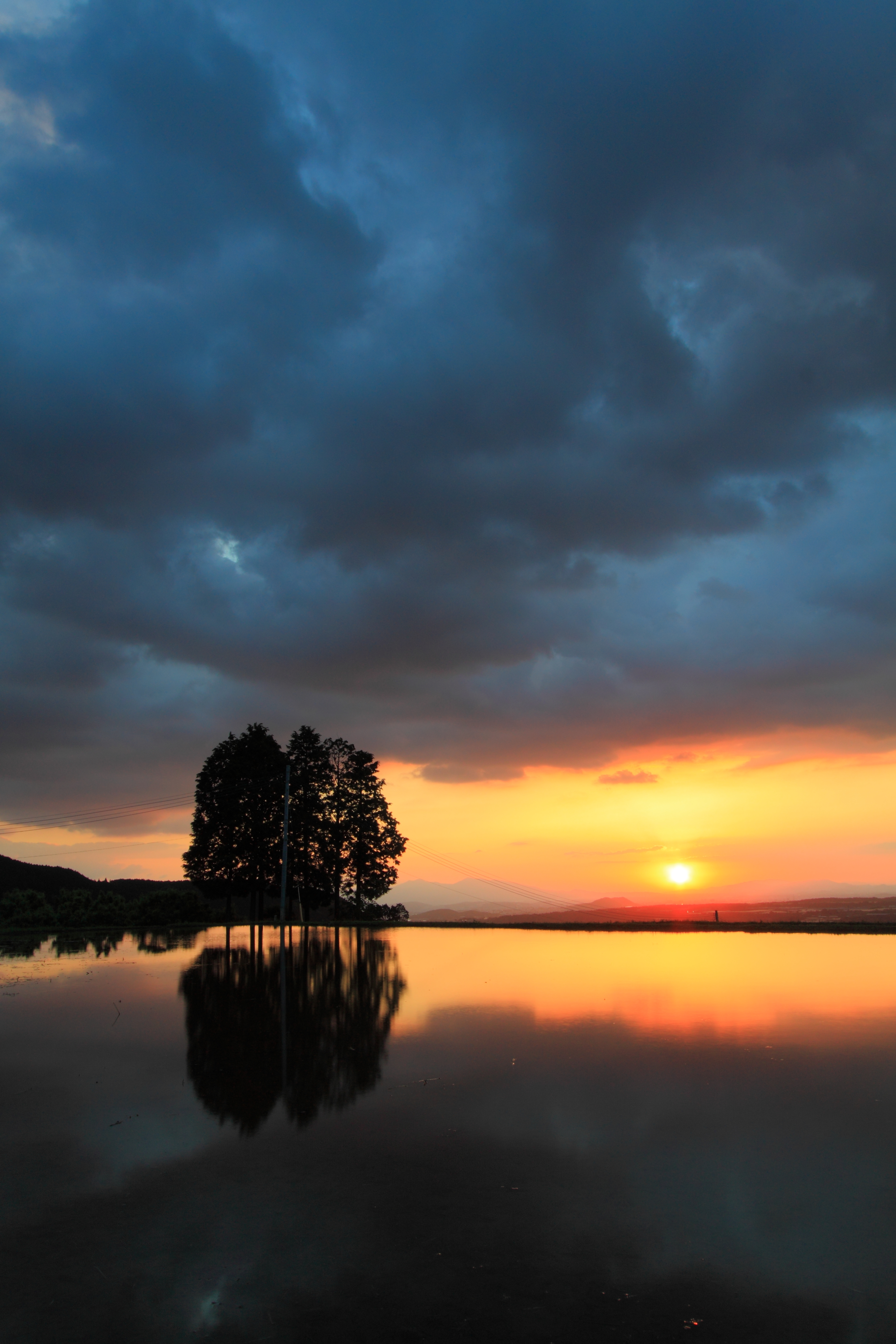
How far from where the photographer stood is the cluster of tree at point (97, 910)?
54594 mm

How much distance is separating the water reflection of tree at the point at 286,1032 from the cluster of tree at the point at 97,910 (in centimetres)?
3170

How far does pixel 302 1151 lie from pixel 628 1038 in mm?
7635

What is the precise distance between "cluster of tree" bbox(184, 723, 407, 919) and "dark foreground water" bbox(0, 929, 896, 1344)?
136 feet

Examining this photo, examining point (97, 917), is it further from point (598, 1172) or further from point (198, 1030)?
point (598, 1172)

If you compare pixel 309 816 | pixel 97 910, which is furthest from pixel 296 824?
pixel 97 910

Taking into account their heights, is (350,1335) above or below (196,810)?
below

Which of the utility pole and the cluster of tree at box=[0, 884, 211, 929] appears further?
the cluster of tree at box=[0, 884, 211, 929]

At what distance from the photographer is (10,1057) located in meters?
13.5

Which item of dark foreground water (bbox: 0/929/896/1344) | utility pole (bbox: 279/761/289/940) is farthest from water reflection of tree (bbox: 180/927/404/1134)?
utility pole (bbox: 279/761/289/940)

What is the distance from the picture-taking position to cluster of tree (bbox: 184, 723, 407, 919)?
194ft

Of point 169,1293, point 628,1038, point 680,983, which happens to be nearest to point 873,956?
point 680,983

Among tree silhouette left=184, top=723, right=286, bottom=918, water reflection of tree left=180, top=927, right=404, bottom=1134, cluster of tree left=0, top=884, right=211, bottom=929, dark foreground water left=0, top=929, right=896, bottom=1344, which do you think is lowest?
dark foreground water left=0, top=929, right=896, bottom=1344

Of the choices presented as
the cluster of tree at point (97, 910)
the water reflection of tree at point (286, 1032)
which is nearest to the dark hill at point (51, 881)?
the cluster of tree at point (97, 910)

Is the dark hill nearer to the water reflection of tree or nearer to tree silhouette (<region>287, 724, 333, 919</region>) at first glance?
tree silhouette (<region>287, 724, 333, 919</region>)
